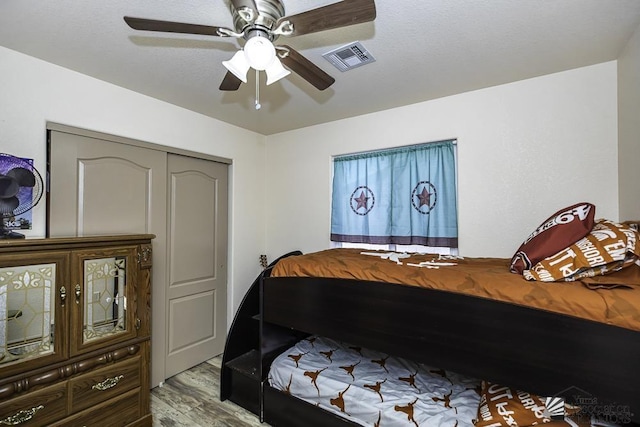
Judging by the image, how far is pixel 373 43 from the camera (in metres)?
1.75

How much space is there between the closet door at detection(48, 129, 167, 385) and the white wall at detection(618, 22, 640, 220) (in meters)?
3.34

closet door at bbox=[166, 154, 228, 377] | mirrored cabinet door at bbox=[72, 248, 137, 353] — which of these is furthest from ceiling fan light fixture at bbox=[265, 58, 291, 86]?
closet door at bbox=[166, 154, 228, 377]

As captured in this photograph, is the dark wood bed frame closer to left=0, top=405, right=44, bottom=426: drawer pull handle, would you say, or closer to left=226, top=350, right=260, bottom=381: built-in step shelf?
left=226, top=350, right=260, bottom=381: built-in step shelf

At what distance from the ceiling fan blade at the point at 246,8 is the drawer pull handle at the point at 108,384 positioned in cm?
222

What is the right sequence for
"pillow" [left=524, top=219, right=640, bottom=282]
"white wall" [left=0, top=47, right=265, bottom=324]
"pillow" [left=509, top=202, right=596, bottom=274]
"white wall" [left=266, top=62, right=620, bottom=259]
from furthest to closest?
"white wall" [left=266, top=62, right=620, bottom=259] → "white wall" [left=0, top=47, right=265, bottom=324] → "pillow" [left=509, top=202, right=596, bottom=274] → "pillow" [left=524, top=219, right=640, bottom=282]

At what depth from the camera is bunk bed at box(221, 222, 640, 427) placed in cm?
105

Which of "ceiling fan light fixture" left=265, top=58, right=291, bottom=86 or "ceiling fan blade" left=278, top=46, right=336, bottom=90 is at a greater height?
"ceiling fan blade" left=278, top=46, right=336, bottom=90

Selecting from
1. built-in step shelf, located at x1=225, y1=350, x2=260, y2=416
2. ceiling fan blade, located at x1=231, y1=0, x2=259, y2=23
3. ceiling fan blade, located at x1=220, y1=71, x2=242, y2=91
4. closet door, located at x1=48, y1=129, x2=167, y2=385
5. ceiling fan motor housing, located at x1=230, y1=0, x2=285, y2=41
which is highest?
ceiling fan motor housing, located at x1=230, y1=0, x2=285, y2=41

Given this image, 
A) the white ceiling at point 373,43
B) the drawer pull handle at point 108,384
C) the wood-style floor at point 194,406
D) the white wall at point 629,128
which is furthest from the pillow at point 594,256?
the drawer pull handle at point 108,384

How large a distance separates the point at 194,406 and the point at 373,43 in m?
2.88

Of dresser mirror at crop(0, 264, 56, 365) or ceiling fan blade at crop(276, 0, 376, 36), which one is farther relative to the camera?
dresser mirror at crop(0, 264, 56, 365)

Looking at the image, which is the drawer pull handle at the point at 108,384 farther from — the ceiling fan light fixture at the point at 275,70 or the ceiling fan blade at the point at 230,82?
the ceiling fan light fixture at the point at 275,70

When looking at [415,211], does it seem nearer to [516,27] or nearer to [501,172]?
[501,172]

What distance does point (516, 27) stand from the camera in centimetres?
161
